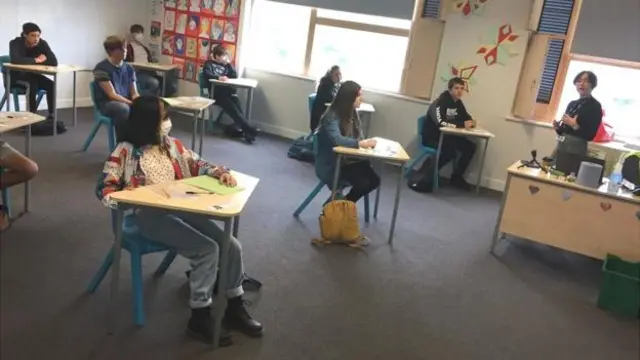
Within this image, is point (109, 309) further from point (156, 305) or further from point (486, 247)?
point (486, 247)

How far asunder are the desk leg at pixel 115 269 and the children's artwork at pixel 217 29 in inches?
211

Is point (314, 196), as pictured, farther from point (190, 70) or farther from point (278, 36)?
point (190, 70)

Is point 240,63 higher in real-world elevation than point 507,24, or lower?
lower

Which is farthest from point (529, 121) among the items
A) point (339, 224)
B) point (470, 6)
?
point (339, 224)

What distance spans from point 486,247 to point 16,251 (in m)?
3.35

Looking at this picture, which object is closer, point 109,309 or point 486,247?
point 109,309

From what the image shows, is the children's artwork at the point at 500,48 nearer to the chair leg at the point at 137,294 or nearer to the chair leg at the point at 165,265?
the chair leg at the point at 165,265

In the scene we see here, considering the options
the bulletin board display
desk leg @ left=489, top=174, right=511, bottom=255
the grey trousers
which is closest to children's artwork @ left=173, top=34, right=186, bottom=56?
the bulletin board display

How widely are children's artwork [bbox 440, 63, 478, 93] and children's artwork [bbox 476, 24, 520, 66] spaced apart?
0.54 ft

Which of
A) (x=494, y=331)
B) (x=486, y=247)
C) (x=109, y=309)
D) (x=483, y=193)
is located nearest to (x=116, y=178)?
(x=109, y=309)

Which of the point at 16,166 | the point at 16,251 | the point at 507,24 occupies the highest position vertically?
the point at 507,24

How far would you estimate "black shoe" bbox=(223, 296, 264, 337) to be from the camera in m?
2.67

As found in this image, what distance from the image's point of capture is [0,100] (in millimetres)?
6086

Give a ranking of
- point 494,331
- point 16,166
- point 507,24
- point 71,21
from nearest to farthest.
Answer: point 16,166 < point 494,331 < point 507,24 < point 71,21
